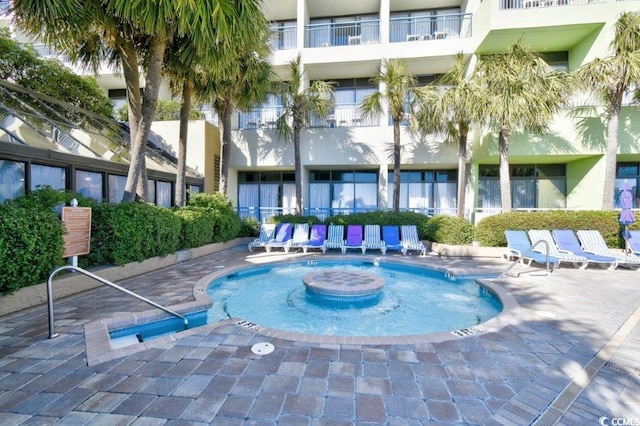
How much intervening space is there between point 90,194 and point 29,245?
454 cm

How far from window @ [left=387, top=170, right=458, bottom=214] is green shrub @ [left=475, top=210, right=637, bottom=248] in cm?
416

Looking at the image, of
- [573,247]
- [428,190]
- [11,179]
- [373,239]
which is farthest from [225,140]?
[573,247]

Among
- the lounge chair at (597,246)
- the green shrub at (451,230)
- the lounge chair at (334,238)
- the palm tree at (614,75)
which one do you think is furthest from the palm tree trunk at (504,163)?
the lounge chair at (334,238)

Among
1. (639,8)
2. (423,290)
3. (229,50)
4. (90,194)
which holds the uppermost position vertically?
(639,8)

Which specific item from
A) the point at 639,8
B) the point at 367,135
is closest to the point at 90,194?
the point at 367,135

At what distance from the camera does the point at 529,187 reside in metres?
14.3

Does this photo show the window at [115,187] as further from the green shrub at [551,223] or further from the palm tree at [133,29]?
the green shrub at [551,223]

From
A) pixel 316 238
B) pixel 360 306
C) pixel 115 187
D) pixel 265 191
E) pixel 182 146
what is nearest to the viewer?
Result: pixel 360 306

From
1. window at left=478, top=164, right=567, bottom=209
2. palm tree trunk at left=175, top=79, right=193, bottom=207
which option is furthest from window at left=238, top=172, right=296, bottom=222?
window at left=478, top=164, right=567, bottom=209

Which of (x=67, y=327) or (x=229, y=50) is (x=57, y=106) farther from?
(x=67, y=327)

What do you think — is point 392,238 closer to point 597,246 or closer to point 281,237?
point 281,237

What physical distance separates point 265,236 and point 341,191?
18.4 feet

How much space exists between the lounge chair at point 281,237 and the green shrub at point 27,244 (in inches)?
263

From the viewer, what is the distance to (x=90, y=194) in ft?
28.0
